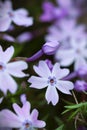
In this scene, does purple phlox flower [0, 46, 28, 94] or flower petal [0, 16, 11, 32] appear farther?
flower petal [0, 16, 11, 32]

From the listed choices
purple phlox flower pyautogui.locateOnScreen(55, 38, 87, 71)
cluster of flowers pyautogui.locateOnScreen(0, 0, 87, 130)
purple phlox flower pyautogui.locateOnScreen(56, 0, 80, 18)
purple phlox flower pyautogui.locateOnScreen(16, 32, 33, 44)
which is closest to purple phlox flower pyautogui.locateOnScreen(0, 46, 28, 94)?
cluster of flowers pyautogui.locateOnScreen(0, 0, 87, 130)

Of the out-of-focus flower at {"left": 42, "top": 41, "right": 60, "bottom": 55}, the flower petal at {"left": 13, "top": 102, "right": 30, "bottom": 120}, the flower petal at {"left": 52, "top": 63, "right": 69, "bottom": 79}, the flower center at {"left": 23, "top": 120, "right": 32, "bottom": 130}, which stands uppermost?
the out-of-focus flower at {"left": 42, "top": 41, "right": 60, "bottom": 55}

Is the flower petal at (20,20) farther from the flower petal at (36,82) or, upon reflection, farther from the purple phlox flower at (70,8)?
the purple phlox flower at (70,8)

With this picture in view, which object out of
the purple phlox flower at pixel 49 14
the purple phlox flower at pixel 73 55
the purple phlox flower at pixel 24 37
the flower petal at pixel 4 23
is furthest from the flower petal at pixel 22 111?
the purple phlox flower at pixel 49 14

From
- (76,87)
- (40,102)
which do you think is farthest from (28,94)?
(76,87)

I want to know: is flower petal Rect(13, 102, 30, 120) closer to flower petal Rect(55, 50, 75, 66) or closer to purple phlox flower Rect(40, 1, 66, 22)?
flower petal Rect(55, 50, 75, 66)

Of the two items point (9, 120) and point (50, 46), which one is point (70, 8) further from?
point (9, 120)
